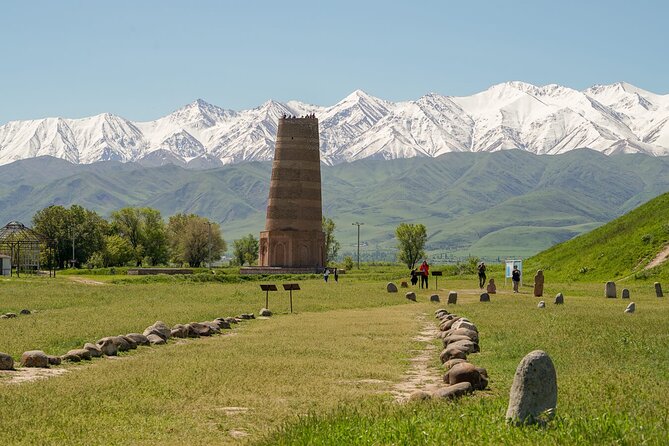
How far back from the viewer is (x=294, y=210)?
102625 millimetres

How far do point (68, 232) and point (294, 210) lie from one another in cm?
4616

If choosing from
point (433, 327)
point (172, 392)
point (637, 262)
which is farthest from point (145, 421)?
point (637, 262)

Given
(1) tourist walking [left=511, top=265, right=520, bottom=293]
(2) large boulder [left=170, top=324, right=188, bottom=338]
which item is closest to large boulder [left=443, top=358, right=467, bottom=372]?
(2) large boulder [left=170, top=324, right=188, bottom=338]

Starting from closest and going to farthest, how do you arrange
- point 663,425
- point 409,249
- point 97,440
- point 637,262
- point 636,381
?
point 663,425
point 97,440
point 636,381
point 637,262
point 409,249

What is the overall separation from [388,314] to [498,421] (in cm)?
3047

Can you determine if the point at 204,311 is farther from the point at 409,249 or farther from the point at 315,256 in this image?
the point at 409,249

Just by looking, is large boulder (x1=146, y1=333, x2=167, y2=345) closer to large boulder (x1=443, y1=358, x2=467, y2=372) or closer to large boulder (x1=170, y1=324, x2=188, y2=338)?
large boulder (x1=170, y1=324, x2=188, y2=338)

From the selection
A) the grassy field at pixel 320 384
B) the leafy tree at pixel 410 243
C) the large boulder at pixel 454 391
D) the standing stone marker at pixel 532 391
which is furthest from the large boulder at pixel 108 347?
the leafy tree at pixel 410 243

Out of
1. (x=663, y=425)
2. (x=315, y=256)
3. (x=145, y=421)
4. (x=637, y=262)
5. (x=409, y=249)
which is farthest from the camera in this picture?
(x=409, y=249)

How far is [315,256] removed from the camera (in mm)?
103375

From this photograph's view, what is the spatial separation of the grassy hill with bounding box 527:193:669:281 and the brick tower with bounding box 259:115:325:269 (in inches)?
906

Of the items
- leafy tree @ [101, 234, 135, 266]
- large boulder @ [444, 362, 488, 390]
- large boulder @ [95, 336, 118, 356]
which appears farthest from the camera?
leafy tree @ [101, 234, 135, 266]

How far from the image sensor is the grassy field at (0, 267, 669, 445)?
13992 millimetres

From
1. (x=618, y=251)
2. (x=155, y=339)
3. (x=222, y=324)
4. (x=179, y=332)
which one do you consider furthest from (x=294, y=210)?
(x=155, y=339)
